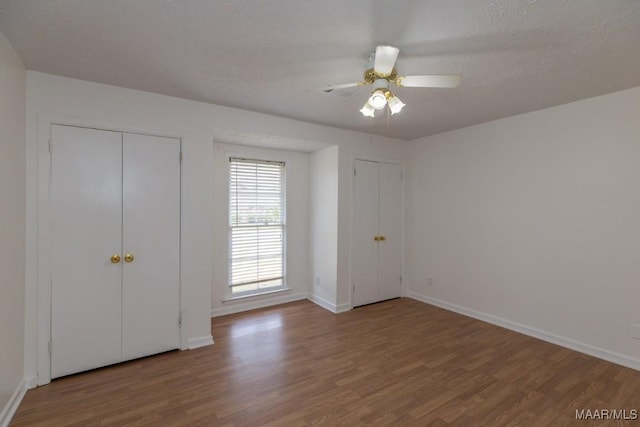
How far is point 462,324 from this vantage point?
3602 mm

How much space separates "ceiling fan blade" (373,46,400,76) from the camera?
1.70 m

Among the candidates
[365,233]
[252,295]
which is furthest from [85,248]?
[365,233]

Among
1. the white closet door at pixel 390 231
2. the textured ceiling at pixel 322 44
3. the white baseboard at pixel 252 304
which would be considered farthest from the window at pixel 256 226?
the white closet door at pixel 390 231

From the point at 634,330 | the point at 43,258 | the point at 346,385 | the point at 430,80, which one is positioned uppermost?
the point at 430,80

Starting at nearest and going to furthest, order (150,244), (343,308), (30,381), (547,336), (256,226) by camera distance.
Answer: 1. (30,381)
2. (150,244)
3. (547,336)
4. (343,308)
5. (256,226)

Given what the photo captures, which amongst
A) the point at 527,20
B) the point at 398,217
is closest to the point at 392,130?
the point at 398,217

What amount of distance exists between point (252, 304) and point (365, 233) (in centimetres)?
186

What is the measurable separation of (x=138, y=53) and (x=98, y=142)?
0.94 m

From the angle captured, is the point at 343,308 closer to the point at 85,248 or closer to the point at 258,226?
the point at 258,226

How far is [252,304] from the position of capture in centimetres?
413

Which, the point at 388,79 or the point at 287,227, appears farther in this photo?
the point at 287,227

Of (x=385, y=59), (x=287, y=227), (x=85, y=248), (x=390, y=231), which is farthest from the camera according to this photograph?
(x=390, y=231)

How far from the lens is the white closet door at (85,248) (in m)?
2.39

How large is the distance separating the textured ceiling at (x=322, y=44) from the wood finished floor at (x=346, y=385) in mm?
2439
